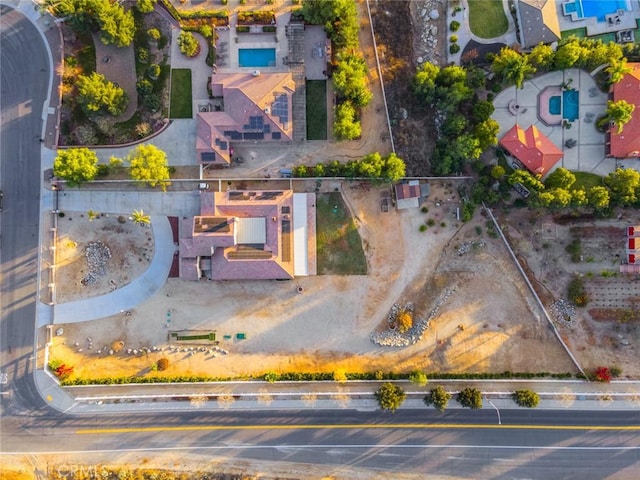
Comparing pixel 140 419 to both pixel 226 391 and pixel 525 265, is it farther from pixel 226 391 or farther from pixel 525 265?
pixel 525 265

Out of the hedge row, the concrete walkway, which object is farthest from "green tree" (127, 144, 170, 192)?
the hedge row

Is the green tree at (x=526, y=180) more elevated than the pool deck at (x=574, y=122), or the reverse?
the pool deck at (x=574, y=122)

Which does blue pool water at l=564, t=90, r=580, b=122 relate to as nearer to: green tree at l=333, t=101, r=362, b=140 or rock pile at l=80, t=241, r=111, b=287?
green tree at l=333, t=101, r=362, b=140

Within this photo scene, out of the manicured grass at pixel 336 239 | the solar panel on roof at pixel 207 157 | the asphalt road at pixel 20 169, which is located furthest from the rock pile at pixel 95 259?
the manicured grass at pixel 336 239

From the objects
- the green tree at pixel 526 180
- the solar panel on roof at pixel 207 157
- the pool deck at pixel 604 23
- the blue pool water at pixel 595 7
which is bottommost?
the green tree at pixel 526 180

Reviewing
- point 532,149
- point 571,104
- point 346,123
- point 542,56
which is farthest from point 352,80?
point 571,104

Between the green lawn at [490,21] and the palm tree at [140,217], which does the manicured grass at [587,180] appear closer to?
the green lawn at [490,21]

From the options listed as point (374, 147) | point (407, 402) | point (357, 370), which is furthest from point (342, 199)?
point (407, 402)
